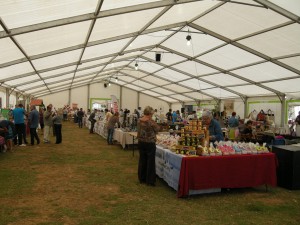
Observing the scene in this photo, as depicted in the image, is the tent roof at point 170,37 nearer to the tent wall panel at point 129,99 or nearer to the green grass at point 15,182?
the green grass at point 15,182

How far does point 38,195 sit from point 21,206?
536 mm

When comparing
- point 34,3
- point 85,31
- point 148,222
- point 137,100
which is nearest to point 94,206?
point 148,222

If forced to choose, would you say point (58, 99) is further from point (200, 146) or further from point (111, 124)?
point (200, 146)

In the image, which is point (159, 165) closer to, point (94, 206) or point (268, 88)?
point (94, 206)

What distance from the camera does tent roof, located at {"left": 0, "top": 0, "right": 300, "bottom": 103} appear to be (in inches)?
234

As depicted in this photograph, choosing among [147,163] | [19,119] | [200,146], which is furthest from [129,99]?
[200,146]

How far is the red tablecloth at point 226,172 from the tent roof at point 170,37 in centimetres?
380

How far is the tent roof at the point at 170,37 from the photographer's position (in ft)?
19.5

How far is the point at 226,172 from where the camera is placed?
4.88m

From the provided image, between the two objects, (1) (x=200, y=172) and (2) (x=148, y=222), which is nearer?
(2) (x=148, y=222)

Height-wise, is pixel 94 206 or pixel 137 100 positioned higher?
pixel 137 100

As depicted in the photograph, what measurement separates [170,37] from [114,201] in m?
8.42

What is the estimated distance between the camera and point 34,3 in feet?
16.0

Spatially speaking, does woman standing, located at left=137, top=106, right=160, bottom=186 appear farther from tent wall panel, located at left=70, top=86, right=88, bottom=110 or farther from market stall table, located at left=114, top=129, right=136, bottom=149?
tent wall panel, located at left=70, top=86, right=88, bottom=110
